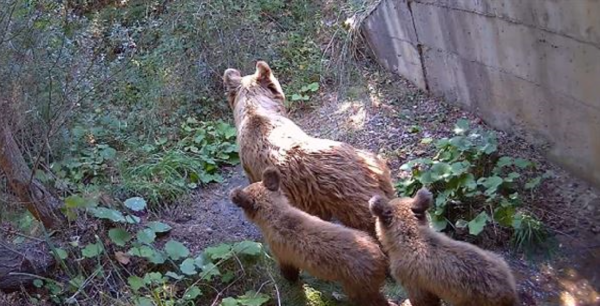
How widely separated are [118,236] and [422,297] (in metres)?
2.66

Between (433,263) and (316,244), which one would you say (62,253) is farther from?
(433,263)

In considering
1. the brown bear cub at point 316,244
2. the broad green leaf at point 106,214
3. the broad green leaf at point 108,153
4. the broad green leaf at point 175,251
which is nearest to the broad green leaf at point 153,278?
the broad green leaf at point 175,251

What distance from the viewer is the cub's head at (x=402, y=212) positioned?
4.40 m

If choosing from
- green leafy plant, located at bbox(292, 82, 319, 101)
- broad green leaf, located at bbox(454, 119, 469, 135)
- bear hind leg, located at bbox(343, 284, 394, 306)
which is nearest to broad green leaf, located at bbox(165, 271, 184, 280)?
bear hind leg, located at bbox(343, 284, 394, 306)

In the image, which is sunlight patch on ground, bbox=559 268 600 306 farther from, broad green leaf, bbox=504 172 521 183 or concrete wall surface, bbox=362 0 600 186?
concrete wall surface, bbox=362 0 600 186

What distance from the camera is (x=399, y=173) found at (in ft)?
22.2

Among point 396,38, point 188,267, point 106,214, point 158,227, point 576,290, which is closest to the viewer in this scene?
point 576,290

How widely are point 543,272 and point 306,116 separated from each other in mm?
4343

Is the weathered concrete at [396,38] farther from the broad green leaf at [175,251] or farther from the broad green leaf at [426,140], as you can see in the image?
the broad green leaf at [175,251]

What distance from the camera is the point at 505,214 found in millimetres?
5410

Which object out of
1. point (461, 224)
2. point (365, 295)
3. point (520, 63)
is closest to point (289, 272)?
point (365, 295)

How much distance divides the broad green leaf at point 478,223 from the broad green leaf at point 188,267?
2.26 m

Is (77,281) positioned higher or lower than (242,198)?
lower

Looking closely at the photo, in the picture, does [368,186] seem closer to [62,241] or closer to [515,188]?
[515,188]
